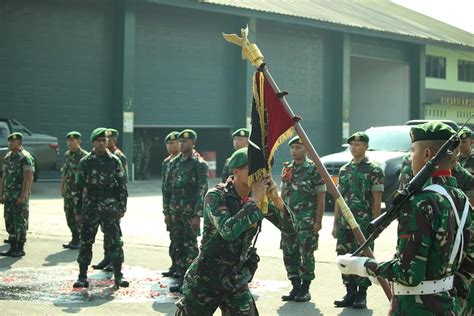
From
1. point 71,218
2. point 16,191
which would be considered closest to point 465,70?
point 71,218

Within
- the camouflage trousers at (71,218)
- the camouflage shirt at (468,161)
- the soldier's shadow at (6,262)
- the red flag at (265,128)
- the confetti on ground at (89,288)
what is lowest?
the soldier's shadow at (6,262)

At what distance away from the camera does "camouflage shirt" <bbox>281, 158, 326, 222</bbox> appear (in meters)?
9.44

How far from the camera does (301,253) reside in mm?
9359

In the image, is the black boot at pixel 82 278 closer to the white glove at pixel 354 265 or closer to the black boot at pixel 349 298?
the black boot at pixel 349 298

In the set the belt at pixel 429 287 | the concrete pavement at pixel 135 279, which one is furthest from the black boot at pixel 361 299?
the belt at pixel 429 287

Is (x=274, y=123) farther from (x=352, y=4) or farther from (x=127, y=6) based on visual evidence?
(x=352, y=4)

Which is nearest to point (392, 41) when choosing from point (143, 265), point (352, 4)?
point (352, 4)

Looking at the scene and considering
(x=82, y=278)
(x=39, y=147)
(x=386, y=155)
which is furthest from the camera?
(x=39, y=147)

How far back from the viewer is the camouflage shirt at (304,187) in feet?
31.0

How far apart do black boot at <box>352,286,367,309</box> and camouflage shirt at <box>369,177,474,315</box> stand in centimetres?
457

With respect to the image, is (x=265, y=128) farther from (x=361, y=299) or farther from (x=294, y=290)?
(x=294, y=290)

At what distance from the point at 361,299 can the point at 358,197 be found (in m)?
1.18

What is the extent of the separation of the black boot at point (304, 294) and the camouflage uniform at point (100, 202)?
243 cm

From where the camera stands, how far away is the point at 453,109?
42.3 m
